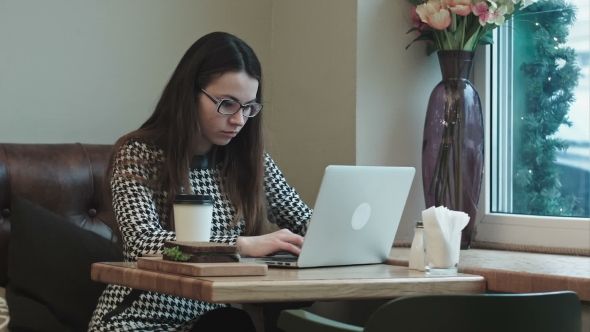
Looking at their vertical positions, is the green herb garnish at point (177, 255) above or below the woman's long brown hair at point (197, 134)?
below

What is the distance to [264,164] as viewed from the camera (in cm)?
223

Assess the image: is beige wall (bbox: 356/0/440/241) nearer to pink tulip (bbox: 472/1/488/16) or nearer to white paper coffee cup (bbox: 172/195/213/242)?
pink tulip (bbox: 472/1/488/16)

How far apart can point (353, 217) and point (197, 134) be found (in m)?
0.50

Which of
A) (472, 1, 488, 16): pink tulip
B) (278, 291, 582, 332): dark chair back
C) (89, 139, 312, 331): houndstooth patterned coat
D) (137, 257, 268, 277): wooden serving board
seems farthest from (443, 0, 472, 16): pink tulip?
(278, 291, 582, 332): dark chair back

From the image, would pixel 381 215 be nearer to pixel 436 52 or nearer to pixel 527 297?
pixel 527 297

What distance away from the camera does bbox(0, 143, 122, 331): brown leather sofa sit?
1.98 metres

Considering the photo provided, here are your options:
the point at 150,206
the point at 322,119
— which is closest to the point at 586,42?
the point at 322,119

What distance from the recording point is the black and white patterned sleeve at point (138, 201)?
174cm

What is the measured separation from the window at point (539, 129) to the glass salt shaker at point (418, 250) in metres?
0.79

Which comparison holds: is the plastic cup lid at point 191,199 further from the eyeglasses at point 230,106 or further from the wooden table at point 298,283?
the eyeglasses at point 230,106

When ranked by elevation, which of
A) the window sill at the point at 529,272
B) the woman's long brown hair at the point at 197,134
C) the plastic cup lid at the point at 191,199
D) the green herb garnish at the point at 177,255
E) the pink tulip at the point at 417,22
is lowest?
the window sill at the point at 529,272

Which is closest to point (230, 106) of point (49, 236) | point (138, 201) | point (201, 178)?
point (201, 178)

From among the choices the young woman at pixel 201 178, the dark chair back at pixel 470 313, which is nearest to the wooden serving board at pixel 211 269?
the young woman at pixel 201 178

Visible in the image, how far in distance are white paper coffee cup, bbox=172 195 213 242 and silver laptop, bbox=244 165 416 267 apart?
0.53 feet
